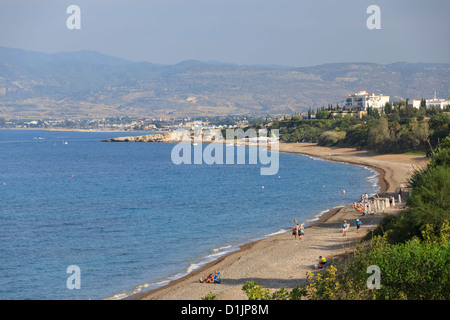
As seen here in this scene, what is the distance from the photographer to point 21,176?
7225 centimetres

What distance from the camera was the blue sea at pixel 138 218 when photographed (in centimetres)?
2259

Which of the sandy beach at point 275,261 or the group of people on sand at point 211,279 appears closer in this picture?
the sandy beach at point 275,261

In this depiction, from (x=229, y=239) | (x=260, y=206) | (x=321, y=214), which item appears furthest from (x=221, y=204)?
(x=229, y=239)

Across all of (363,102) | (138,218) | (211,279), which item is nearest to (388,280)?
(211,279)

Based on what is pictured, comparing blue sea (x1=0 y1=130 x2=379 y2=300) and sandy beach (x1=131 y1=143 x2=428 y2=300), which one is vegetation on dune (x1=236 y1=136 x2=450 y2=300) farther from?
blue sea (x1=0 y1=130 x2=379 y2=300)

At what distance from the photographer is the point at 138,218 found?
121ft

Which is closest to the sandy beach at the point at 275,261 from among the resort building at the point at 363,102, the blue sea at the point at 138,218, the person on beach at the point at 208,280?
the person on beach at the point at 208,280

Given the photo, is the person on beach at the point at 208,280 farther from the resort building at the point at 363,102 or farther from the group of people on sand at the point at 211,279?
the resort building at the point at 363,102

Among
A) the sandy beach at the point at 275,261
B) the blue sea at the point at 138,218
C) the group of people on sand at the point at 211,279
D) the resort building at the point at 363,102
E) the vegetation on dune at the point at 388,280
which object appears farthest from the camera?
the resort building at the point at 363,102

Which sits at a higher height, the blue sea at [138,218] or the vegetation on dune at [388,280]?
the vegetation on dune at [388,280]

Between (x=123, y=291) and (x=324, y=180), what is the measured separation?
37899 millimetres

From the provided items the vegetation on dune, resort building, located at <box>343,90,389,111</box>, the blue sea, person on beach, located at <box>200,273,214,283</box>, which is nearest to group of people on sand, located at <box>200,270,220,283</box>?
person on beach, located at <box>200,273,214,283</box>

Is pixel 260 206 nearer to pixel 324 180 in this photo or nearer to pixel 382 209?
pixel 382 209

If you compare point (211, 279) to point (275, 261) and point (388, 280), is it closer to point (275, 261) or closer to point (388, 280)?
point (275, 261)
